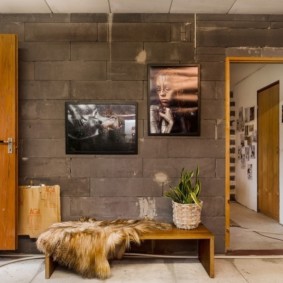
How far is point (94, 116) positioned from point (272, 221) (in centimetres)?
320

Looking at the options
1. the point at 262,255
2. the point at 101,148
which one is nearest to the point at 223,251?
the point at 262,255

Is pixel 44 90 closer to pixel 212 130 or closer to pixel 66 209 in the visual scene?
pixel 66 209

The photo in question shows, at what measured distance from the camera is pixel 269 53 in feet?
10.1

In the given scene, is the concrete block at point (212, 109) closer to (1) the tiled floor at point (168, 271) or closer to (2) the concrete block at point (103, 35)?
(2) the concrete block at point (103, 35)

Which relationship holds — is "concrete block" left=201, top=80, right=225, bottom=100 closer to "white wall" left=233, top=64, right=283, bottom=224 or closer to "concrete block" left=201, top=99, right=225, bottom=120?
"concrete block" left=201, top=99, right=225, bottom=120

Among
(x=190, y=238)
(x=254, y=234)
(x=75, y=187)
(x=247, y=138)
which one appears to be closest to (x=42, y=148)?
(x=75, y=187)

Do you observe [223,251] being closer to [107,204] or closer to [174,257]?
[174,257]

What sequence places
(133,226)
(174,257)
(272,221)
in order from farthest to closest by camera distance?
(272,221) → (174,257) → (133,226)

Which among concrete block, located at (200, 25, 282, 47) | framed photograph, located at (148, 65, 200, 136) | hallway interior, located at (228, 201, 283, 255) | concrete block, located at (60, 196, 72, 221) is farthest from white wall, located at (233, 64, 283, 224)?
concrete block, located at (60, 196, 72, 221)

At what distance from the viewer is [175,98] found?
3049mm

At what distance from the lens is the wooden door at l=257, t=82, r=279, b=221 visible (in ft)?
14.7

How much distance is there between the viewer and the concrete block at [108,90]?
10.0ft

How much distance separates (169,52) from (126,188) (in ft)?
4.85

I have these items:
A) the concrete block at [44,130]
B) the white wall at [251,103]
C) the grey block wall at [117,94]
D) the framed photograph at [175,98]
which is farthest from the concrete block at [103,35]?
the white wall at [251,103]
